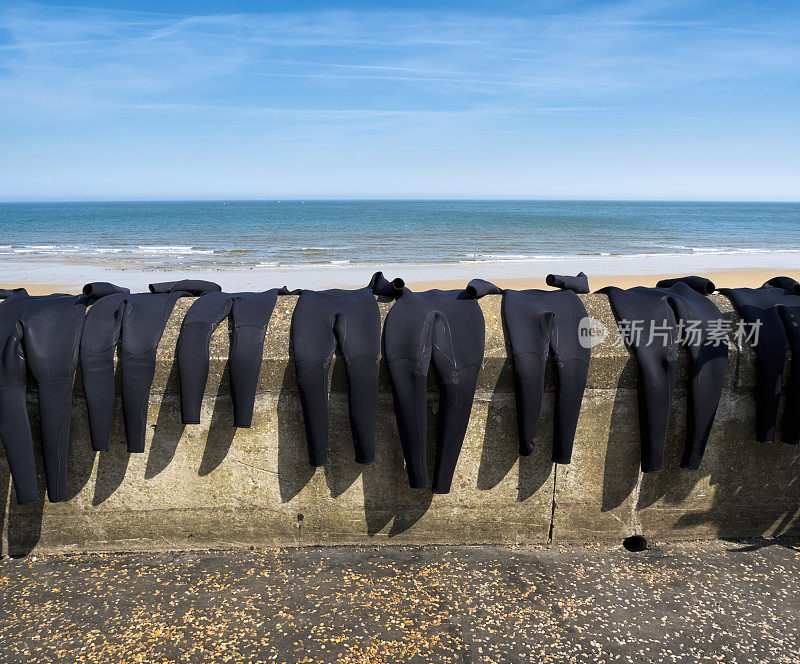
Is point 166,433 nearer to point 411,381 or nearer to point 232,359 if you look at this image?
point 232,359

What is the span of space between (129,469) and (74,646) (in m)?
0.81

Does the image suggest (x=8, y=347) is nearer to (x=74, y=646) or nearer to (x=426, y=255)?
(x=74, y=646)

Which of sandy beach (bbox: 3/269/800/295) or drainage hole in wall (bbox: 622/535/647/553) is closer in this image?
drainage hole in wall (bbox: 622/535/647/553)

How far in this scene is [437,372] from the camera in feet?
9.14

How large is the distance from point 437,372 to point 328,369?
507 millimetres

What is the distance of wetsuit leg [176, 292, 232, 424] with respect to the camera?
2711 millimetres

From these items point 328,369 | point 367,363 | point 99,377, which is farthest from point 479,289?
point 99,377

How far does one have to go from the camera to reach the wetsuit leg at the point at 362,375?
9.02ft

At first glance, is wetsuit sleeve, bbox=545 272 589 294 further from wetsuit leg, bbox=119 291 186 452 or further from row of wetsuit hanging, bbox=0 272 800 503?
wetsuit leg, bbox=119 291 186 452

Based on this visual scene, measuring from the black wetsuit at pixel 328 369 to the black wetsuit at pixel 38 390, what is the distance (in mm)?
1050

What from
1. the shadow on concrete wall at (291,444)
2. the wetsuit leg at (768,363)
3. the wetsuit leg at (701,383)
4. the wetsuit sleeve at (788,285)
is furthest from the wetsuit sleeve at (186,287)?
the wetsuit sleeve at (788,285)

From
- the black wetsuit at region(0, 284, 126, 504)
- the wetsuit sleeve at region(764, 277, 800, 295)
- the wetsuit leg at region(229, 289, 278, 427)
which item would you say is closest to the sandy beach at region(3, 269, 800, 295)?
the wetsuit sleeve at region(764, 277, 800, 295)

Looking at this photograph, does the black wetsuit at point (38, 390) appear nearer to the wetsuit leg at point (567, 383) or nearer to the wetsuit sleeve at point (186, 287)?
the wetsuit sleeve at point (186, 287)

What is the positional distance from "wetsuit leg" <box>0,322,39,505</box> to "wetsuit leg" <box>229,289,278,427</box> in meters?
0.93
